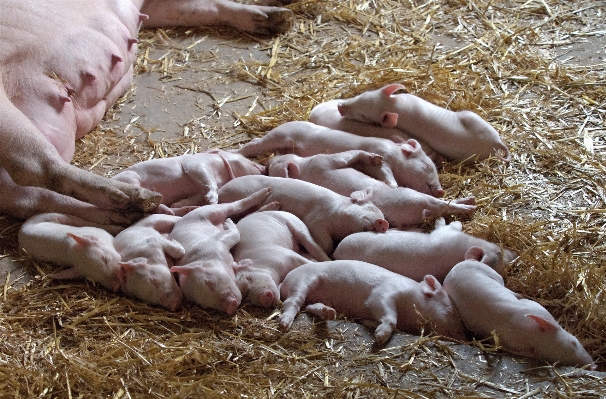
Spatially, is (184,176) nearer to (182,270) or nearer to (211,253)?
(211,253)

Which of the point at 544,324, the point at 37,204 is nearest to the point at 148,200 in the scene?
the point at 37,204

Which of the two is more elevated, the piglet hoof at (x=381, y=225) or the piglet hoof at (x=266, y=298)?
the piglet hoof at (x=381, y=225)

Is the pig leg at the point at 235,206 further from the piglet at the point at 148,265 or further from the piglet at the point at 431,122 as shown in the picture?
the piglet at the point at 431,122

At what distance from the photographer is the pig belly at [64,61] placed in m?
3.99

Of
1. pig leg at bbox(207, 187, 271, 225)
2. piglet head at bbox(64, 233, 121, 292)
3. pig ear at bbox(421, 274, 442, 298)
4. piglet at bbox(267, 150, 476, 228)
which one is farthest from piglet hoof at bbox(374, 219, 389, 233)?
piglet head at bbox(64, 233, 121, 292)

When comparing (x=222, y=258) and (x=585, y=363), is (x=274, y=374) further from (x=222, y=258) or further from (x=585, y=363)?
(x=585, y=363)

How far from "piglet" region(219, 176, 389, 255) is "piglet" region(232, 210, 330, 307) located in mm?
64

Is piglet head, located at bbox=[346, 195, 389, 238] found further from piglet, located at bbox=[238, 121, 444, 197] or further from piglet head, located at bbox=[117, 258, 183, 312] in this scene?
piglet head, located at bbox=[117, 258, 183, 312]

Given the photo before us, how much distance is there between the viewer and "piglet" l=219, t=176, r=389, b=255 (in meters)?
3.52

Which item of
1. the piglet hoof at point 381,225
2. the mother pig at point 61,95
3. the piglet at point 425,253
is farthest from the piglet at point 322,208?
the mother pig at point 61,95

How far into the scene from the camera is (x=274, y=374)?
8.86ft

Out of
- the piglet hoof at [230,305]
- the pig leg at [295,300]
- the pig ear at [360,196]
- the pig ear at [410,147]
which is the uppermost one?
the pig ear at [410,147]

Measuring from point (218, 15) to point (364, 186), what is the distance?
2.40 m

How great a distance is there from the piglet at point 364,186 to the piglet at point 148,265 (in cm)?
84
